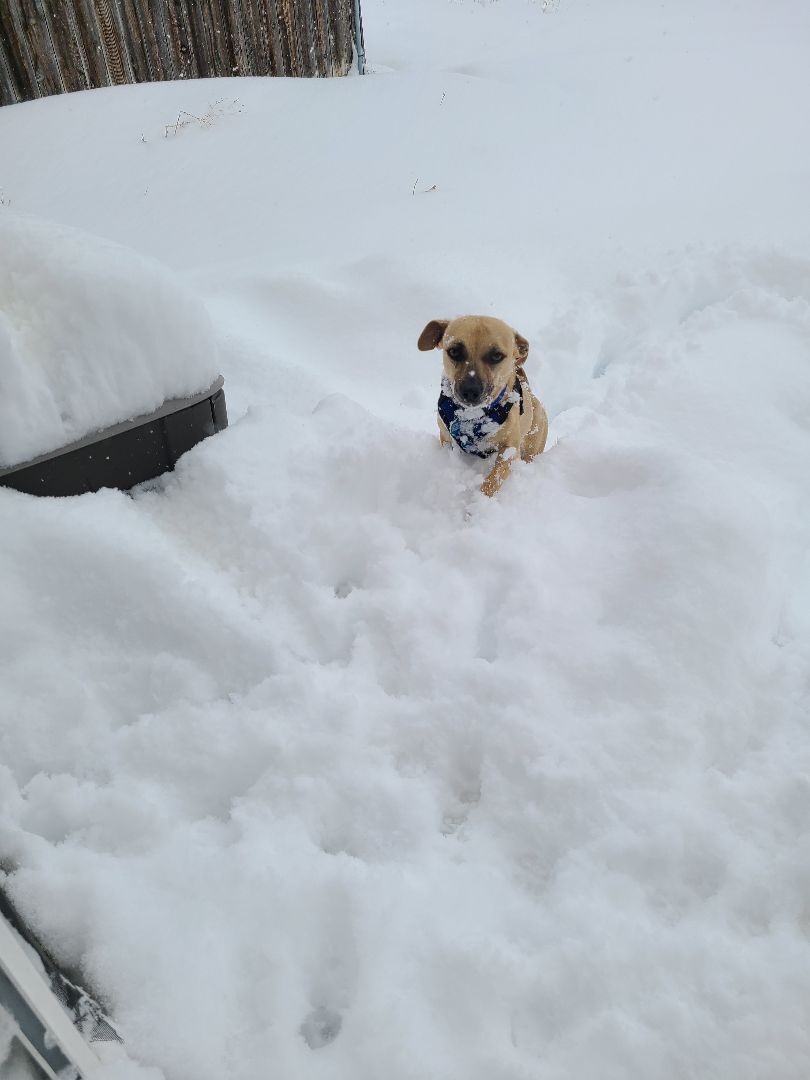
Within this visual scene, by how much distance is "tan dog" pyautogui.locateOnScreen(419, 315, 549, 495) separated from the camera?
6.51ft

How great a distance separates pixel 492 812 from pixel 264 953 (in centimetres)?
48

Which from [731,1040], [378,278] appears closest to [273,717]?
[731,1040]

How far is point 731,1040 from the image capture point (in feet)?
3.07

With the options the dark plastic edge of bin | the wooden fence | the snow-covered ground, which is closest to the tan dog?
the snow-covered ground

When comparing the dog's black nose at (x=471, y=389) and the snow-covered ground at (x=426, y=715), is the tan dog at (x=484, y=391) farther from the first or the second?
the snow-covered ground at (x=426, y=715)

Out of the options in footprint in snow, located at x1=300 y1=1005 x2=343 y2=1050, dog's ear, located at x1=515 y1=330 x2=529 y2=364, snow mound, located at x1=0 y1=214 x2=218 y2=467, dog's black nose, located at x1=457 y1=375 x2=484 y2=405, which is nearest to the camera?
footprint in snow, located at x1=300 y1=1005 x2=343 y2=1050

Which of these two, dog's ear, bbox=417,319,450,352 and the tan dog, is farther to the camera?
dog's ear, bbox=417,319,450,352

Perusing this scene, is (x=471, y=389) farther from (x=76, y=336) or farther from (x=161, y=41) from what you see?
(x=161, y=41)

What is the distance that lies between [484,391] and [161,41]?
Result: 4675mm

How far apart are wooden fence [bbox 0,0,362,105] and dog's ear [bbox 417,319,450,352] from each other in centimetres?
419

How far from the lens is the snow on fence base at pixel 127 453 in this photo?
164 centimetres

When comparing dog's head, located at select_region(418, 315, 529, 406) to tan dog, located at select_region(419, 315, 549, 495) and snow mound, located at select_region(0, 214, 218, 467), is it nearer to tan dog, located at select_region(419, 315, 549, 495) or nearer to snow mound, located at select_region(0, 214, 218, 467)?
tan dog, located at select_region(419, 315, 549, 495)

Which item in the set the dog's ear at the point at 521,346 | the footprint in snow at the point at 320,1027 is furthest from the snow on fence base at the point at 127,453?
the footprint in snow at the point at 320,1027

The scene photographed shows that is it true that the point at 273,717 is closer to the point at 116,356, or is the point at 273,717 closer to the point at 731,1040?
the point at 731,1040
